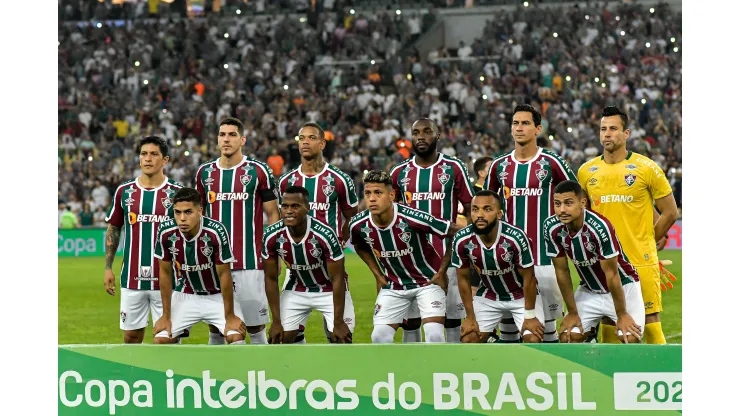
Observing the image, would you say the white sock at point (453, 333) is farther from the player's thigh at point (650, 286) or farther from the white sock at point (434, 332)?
the player's thigh at point (650, 286)

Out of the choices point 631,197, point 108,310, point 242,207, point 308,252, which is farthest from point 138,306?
point 108,310

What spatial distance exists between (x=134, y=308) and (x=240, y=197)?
3.77ft

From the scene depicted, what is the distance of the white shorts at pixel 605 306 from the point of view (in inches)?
263

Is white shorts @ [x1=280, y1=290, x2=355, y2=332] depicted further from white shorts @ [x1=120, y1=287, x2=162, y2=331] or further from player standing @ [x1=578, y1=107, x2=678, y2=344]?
player standing @ [x1=578, y1=107, x2=678, y2=344]

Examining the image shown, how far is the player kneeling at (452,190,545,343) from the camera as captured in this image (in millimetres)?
6547

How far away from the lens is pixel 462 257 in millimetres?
6711

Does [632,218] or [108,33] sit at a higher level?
[108,33]

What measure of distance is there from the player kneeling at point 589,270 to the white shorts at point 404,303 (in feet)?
2.81

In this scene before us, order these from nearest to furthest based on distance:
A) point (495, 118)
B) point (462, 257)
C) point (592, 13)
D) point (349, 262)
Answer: point (462, 257) → point (349, 262) → point (495, 118) → point (592, 13)

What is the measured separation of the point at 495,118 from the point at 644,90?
3.90 meters

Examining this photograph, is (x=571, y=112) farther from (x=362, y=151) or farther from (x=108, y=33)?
(x=108, y=33)

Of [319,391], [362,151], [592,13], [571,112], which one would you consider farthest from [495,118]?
[319,391]

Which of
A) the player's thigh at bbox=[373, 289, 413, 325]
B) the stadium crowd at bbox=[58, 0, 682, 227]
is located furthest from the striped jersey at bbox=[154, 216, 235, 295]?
the stadium crowd at bbox=[58, 0, 682, 227]

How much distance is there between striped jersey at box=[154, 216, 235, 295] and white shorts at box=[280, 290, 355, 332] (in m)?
0.55
